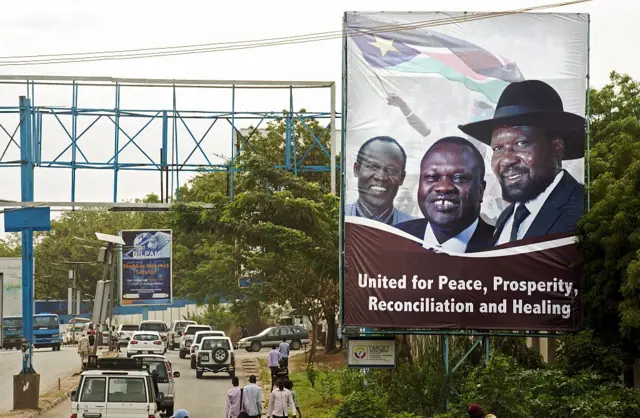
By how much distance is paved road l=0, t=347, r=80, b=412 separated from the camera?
1617 inches

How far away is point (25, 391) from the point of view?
33031mm

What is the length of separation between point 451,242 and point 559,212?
2.51 meters

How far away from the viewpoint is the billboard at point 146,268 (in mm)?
71000

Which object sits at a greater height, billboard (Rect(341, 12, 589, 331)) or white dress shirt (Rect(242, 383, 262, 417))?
billboard (Rect(341, 12, 589, 331))

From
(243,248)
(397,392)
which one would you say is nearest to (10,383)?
(243,248)

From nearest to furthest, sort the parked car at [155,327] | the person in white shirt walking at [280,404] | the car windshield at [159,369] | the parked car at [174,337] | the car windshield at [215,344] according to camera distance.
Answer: the person in white shirt walking at [280,404] → the car windshield at [159,369] → the car windshield at [215,344] → the parked car at [155,327] → the parked car at [174,337]

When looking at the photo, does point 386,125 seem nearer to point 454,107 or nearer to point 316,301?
point 454,107

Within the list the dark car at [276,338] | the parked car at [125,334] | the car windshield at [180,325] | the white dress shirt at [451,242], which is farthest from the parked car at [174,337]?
the white dress shirt at [451,242]

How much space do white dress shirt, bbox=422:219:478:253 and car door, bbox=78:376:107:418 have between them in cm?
757

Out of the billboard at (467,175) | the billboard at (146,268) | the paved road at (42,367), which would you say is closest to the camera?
the billboard at (467,175)

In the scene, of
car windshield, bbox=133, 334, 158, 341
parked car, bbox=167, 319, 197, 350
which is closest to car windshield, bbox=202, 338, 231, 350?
car windshield, bbox=133, 334, 158, 341

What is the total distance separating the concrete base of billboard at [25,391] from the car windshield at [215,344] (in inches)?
451

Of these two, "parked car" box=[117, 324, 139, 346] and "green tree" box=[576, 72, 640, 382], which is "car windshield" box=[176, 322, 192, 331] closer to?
"parked car" box=[117, 324, 139, 346]

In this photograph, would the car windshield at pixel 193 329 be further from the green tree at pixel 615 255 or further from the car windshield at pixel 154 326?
the green tree at pixel 615 255
